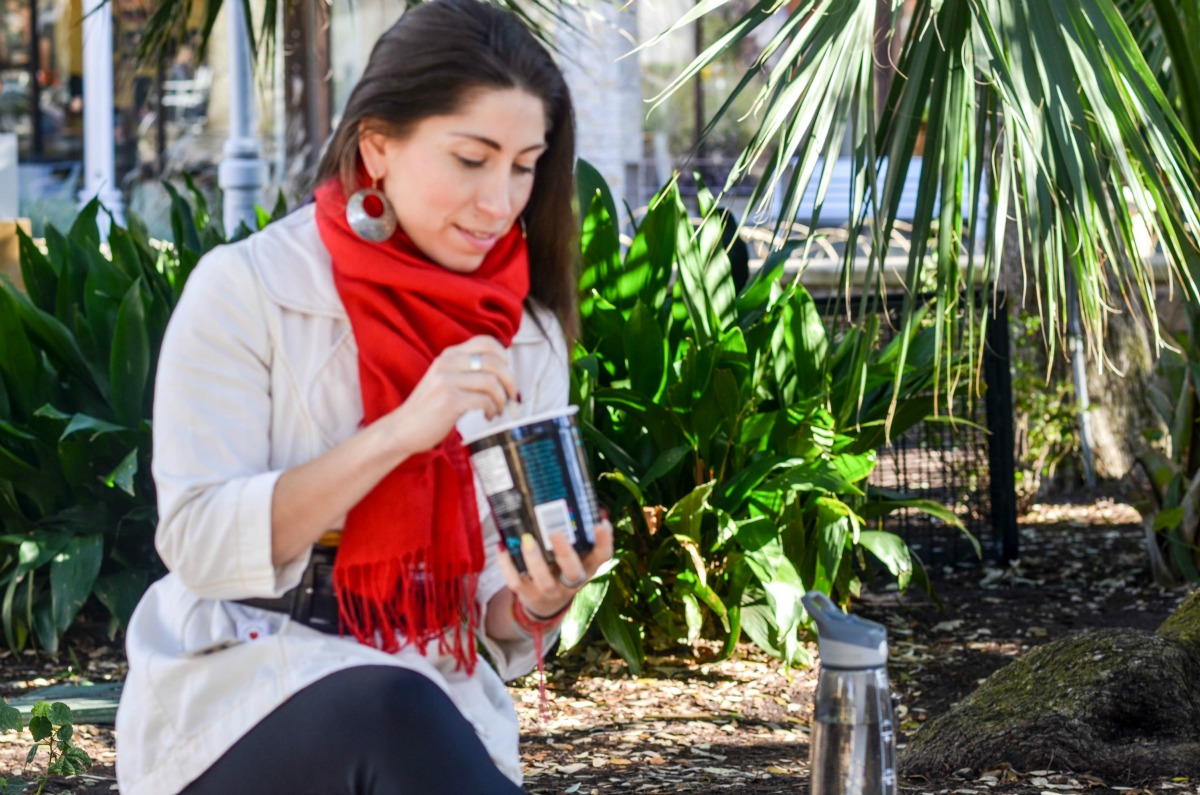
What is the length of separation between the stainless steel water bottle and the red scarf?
0.47 metres

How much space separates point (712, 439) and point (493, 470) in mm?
2762

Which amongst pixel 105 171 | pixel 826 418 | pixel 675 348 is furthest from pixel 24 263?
pixel 105 171

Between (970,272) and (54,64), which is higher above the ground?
(54,64)

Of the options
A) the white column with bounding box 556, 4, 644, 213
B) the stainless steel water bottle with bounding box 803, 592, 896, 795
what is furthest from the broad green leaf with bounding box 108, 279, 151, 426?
the white column with bounding box 556, 4, 644, 213

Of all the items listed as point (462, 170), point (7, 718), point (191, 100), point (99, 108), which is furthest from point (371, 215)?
point (191, 100)

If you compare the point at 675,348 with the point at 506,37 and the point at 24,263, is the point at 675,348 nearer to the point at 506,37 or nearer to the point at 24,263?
the point at 24,263

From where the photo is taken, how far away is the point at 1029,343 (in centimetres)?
652

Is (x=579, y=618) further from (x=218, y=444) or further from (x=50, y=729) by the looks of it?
(x=218, y=444)

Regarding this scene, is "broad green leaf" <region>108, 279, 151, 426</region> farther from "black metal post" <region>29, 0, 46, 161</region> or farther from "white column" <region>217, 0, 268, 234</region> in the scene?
"black metal post" <region>29, 0, 46, 161</region>

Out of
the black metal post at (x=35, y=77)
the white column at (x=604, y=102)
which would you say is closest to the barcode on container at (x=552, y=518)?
the white column at (x=604, y=102)

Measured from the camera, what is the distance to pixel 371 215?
1689 mm

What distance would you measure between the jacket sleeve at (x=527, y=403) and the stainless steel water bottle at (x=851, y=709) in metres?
0.35

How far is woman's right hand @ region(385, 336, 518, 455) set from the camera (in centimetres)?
151

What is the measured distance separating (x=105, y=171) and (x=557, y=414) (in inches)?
478
